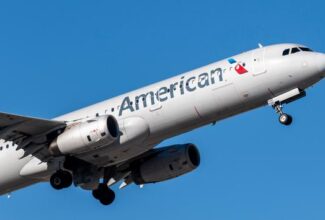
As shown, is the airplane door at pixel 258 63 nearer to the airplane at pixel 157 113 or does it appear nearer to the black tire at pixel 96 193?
the airplane at pixel 157 113

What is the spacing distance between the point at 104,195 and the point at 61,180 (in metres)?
4.58

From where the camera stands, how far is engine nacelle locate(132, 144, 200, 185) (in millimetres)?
54906

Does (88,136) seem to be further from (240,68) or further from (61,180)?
(240,68)

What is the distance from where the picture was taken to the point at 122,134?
164 feet

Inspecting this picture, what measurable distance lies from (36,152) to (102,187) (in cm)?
522

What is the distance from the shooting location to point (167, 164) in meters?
55.0

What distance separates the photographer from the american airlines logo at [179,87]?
50094mm

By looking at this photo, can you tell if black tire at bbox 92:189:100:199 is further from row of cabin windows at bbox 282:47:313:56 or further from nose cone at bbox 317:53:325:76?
nose cone at bbox 317:53:325:76

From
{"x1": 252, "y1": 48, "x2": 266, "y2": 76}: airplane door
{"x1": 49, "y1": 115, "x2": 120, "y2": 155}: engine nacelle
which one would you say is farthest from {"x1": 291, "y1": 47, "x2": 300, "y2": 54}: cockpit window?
{"x1": 49, "y1": 115, "x2": 120, "y2": 155}: engine nacelle

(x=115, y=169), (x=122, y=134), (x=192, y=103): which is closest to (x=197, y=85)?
(x=192, y=103)

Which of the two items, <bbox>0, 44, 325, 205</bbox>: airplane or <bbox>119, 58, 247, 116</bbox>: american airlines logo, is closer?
<bbox>0, 44, 325, 205</bbox>: airplane

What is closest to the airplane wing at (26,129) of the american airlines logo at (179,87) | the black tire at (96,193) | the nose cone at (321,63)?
the american airlines logo at (179,87)

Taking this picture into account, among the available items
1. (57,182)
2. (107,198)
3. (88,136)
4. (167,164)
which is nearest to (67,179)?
(57,182)

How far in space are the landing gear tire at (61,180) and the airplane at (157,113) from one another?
46 mm
